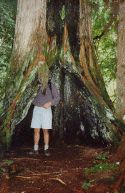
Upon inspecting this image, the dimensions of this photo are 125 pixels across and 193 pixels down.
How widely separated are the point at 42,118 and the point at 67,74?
1.18 metres

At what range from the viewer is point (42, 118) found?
7941 mm

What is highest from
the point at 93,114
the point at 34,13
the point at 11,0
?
the point at 11,0

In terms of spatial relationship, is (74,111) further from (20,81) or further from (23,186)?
(23,186)

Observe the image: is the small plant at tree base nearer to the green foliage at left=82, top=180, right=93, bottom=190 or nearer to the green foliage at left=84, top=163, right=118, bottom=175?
the green foliage at left=84, top=163, right=118, bottom=175

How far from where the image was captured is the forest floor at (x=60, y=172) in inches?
227

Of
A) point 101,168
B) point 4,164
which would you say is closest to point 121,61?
point 101,168

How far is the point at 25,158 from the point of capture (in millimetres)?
7480

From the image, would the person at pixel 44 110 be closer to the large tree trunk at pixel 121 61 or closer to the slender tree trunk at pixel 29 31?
the slender tree trunk at pixel 29 31

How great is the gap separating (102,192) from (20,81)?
134 inches

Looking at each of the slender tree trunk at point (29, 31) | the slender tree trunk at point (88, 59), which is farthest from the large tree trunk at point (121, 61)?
the slender tree trunk at point (29, 31)

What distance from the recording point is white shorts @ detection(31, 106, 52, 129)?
26.0ft

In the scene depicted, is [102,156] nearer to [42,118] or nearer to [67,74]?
[42,118]

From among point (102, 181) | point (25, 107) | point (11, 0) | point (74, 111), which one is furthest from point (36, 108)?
point (11, 0)

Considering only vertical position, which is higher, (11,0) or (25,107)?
(11,0)
